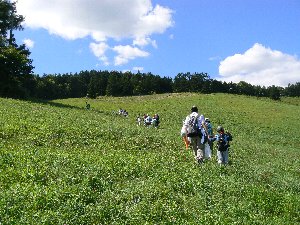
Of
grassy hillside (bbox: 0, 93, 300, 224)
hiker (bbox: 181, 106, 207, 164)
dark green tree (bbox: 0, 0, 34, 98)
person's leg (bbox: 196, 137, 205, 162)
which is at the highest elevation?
dark green tree (bbox: 0, 0, 34, 98)

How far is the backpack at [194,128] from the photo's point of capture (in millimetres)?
16578

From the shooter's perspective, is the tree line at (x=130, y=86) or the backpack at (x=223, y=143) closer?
the backpack at (x=223, y=143)

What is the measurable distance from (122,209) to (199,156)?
25.3ft

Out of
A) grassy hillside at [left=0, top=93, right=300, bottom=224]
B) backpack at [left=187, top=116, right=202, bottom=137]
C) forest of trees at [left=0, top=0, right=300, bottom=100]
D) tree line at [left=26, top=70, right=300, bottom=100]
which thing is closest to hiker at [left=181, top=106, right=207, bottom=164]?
backpack at [left=187, top=116, right=202, bottom=137]

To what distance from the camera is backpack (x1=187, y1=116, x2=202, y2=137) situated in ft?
54.4

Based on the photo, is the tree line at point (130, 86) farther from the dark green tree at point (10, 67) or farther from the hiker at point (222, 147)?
the hiker at point (222, 147)

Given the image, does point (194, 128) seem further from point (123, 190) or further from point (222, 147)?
point (123, 190)

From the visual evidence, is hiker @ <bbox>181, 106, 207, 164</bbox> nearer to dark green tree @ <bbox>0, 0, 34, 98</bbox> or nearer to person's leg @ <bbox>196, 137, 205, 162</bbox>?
person's leg @ <bbox>196, 137, 205, 162</bbox>

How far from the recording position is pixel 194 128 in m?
16.7

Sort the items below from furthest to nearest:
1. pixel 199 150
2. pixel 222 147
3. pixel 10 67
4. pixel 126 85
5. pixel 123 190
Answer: pixel 126 85, pixel 10 67, pixel 222 147, pixel 199 150, pixel 123 190

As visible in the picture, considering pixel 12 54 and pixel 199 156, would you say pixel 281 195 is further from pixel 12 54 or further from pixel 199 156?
pixel 12 54

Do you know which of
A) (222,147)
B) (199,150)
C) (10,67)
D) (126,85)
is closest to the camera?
(199,150)

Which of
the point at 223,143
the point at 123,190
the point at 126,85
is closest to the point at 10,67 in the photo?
the point at 223,143

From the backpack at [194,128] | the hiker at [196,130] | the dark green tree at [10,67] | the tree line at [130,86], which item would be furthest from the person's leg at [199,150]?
the tree line at [130,86]
